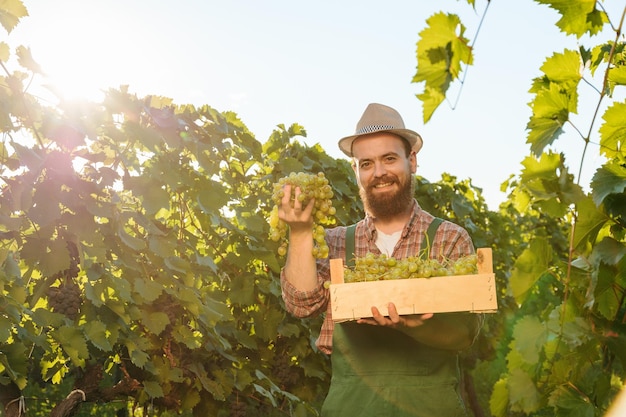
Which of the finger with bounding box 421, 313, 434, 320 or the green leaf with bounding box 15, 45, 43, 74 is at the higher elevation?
the green leaf with bounding box 15, 45, 43, 74

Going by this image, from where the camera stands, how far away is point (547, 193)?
1.28m

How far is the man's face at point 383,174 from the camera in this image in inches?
111

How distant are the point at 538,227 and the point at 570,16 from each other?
34.7ft

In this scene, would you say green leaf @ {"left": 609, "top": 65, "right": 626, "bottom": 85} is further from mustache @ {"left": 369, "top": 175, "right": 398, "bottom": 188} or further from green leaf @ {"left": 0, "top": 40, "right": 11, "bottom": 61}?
green leaf @ {"left": 0, "top": 40, "right": 11, "bottom": 61}

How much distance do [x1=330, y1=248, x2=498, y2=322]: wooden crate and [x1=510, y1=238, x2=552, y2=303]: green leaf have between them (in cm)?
73

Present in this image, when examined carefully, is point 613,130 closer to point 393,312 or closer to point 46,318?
point 393,312

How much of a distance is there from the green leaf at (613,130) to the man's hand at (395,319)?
35.0 inches

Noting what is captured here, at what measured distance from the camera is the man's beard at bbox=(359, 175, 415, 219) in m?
2.82

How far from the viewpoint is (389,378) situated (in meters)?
2.55

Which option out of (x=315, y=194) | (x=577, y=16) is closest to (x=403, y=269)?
(x=315, y=194)

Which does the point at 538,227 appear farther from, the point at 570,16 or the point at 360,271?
the point at 570,16

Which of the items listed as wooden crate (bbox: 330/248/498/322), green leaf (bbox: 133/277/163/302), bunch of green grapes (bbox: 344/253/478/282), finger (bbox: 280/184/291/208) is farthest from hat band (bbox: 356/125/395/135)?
green leaf (bbox: 133/277/163/302)

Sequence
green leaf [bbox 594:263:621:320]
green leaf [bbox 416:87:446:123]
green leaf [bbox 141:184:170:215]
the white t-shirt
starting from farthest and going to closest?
1. green leaf [bbox 141:184:170:215]
2. the white t-shirt
3. green leaf [bbox 594:263:621:320]
4. green leaf [bbox 416:87:446:123]

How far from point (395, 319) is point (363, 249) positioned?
70 cm
